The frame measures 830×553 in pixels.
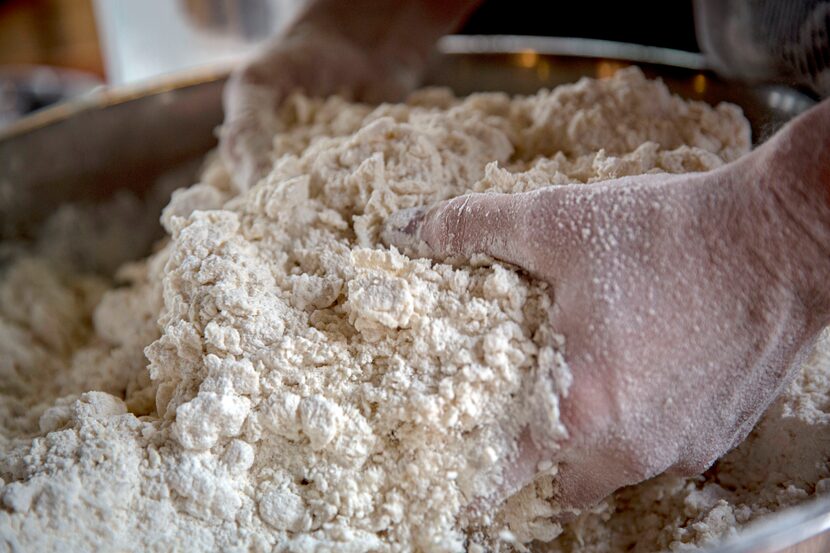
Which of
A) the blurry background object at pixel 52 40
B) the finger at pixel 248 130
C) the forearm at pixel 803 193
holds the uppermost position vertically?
the forearm at pixel 803 193

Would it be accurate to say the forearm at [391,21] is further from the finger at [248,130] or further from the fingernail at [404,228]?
the fingernail at [404,228]

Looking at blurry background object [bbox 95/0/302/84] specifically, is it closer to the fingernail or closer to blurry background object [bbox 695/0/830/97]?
blurry background object [bbox 695/0/830/97]

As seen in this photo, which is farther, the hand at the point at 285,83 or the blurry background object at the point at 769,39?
the hand at the point at 285,83

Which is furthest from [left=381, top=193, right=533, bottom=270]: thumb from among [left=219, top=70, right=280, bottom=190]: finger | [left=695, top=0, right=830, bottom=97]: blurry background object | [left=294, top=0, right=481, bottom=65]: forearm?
[left=294, top=0, right=481, bottom=65]: forearm

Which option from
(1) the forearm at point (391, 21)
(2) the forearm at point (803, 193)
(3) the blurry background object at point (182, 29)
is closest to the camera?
(2) the forearm at point (803, 193)

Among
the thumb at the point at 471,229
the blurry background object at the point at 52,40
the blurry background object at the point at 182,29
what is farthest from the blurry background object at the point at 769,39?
the blurry background object at the point at 52,40

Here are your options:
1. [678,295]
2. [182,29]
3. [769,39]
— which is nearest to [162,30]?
[182,29]
